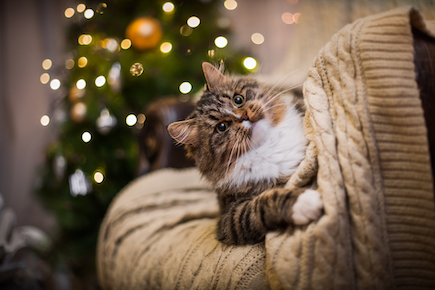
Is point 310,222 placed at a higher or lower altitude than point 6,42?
lower

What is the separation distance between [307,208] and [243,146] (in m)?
Result: 0.28

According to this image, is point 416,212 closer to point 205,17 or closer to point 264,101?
point 264,101

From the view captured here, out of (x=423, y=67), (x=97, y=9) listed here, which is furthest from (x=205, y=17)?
(x=423, y=67)

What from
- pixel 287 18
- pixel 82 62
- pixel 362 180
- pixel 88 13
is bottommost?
pixel 362 180

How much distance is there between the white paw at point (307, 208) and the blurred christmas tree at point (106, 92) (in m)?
1.18

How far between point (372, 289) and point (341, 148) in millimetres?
263

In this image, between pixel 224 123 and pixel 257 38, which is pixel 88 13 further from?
pixel 257 38

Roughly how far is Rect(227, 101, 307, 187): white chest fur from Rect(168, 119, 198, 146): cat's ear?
0.16 meters

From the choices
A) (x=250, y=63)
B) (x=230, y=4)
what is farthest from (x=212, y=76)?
(x=230, y=4)

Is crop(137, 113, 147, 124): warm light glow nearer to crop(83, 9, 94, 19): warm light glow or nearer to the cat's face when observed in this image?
crop(83, 9, 94, 19): warm light glow

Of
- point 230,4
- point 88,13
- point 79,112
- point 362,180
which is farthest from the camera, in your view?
point 230,4

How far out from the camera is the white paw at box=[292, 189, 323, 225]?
497mm

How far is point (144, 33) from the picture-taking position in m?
1.49

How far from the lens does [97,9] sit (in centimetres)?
132
